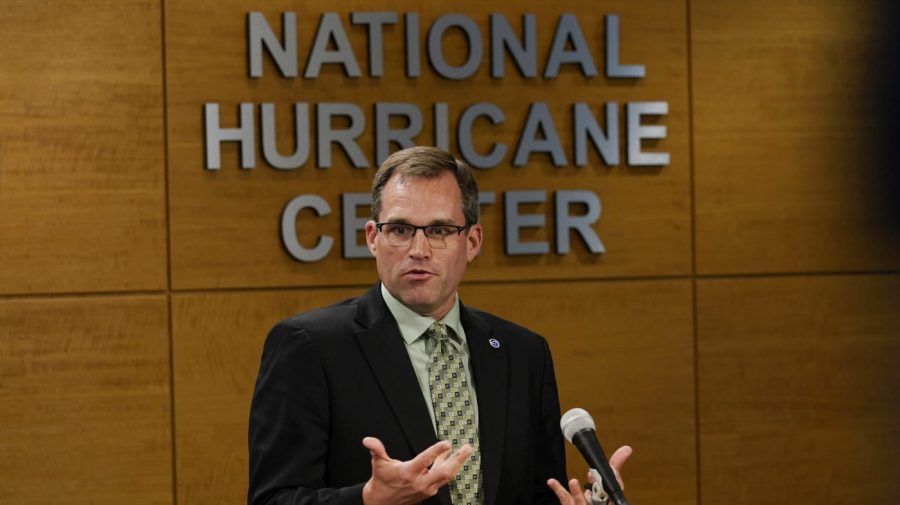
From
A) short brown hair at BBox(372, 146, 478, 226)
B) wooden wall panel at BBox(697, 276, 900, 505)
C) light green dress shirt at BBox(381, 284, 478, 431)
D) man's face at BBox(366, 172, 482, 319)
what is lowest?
wooden wall panel at BBox(697, 276, 900, 505)

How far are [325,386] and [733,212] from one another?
2.67 metres

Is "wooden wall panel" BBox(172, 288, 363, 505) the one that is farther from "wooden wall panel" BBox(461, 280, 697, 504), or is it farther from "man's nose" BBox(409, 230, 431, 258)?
"man's nose" BBox(409, 230, 431, 258)

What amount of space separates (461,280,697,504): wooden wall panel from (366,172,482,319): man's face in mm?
1914

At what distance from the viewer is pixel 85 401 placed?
424 centimetres

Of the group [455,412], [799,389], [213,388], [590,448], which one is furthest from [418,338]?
[799,389]

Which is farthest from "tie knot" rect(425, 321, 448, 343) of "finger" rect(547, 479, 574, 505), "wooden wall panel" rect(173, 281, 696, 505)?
"wooden wall panel" rect(173, 281, 696, 505)

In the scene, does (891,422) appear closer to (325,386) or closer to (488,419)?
(488,419)

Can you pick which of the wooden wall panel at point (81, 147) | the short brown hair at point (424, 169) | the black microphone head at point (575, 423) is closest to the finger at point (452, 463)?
the black microphone head at point (575, 423)

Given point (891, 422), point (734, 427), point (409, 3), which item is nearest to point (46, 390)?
point (409, 3)

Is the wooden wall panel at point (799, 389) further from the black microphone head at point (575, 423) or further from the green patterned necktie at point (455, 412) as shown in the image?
the black microphone head at point (575, 423)

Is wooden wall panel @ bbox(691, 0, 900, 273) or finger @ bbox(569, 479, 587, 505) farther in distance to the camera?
wooden wall panel @ bbox(691, 0, 900, 273)

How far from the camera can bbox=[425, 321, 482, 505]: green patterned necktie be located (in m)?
2.54

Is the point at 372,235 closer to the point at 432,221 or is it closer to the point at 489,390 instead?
the point at 432,221

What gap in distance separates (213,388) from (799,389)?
2324 mm
